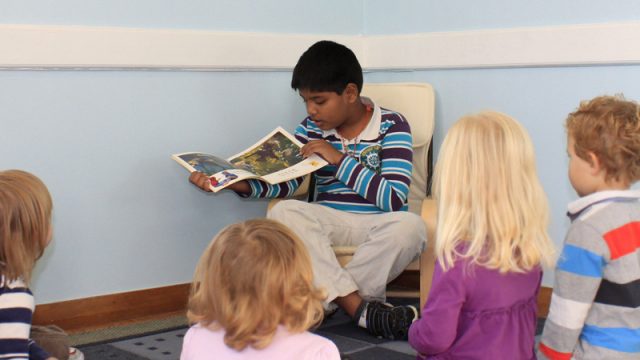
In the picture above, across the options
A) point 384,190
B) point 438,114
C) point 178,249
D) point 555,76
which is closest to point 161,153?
point 178,249

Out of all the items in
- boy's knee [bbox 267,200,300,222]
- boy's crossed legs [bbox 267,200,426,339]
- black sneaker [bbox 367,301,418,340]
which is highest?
boy's knee [bbox 267,200,300,222]

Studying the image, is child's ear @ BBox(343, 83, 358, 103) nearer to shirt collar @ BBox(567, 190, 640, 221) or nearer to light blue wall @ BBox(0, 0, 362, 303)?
light blue wall @ BBox(0, 0, 362, 303)

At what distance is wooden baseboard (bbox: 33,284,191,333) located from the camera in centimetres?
293

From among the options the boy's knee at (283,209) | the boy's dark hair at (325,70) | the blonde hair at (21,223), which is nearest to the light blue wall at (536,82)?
the boy's dark hair at (325,70)

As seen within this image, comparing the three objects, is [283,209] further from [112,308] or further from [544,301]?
[544,301]

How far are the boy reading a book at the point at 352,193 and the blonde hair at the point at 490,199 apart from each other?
1055mm

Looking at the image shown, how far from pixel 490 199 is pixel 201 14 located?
1760 mm

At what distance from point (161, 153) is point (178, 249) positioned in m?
0.37

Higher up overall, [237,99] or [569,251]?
[237,99]

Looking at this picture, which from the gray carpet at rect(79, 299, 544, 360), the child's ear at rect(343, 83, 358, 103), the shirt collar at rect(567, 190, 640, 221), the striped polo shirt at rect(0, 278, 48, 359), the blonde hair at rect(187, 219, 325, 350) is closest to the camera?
the blonde hair at rect(187, 219, 325, 350)

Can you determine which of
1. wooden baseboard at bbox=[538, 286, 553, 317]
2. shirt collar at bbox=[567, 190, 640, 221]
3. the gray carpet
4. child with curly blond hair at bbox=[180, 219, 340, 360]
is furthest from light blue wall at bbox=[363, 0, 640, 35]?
child with curly blond hair at bbox=[180, 219, 340, 360]

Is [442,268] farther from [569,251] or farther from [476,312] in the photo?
[569,251]

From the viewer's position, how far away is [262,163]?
2.93 metres

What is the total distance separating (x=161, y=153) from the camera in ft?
10.2
